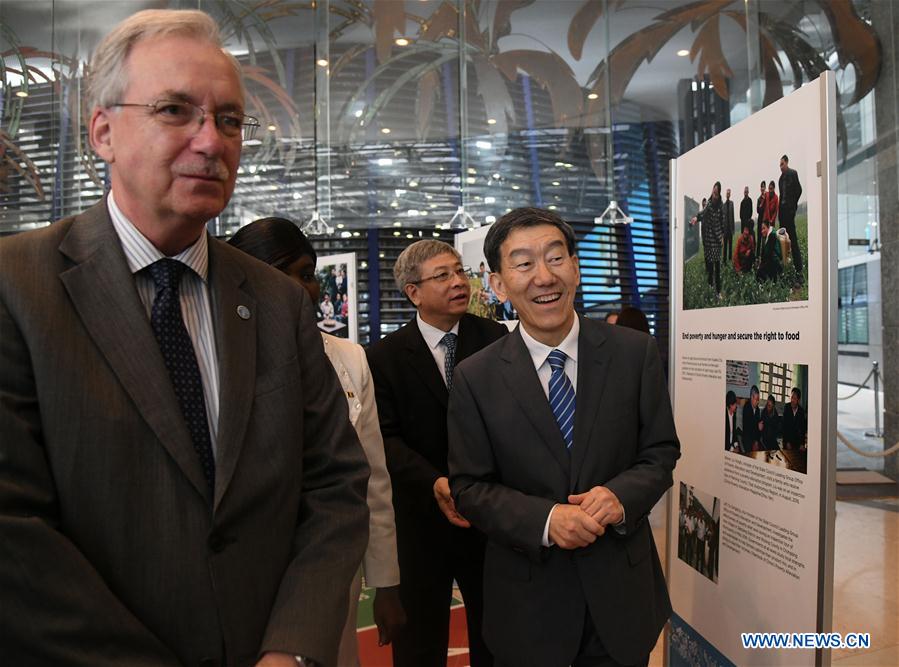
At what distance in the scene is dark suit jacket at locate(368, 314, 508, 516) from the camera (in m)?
2.77

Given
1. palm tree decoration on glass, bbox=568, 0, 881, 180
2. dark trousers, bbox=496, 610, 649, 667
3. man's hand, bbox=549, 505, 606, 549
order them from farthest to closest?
palm tree decoration on glass, bbox=568, 0, 881, 180, dark trousers, bbox=496, 610, 649, 667, man's hand, bbox=549, 505, 606, 549

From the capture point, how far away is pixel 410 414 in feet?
9.47

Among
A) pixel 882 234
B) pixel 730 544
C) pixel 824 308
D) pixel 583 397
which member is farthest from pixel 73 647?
pixel 882 234

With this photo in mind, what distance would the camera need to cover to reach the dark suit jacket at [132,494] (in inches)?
40.3

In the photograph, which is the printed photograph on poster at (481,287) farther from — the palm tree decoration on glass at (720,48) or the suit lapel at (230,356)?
the suit lapel at (230,356)

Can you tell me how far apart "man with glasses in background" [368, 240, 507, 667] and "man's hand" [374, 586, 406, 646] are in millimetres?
417

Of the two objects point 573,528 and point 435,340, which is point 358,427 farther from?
point 435,340

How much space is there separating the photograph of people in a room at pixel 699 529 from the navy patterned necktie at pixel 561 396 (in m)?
0.91

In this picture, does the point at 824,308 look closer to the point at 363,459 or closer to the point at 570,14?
the point at 363,459

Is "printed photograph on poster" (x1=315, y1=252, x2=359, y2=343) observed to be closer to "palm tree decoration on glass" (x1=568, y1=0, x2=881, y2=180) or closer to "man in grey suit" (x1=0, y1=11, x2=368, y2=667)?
"palm tree decoration on glass" (x1=568, y1=0, x2=881, y2=180)

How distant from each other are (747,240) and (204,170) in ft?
6.20

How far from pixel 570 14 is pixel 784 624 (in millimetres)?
7364

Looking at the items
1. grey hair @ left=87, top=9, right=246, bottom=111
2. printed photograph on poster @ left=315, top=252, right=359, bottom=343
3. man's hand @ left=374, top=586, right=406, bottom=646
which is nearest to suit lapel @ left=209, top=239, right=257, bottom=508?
A: grey hair @ left=87, top=9, right=246, bottom=111

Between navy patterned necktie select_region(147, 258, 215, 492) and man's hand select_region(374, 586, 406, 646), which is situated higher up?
navy patterned necktie select_region(147, 258, 215, 492)
